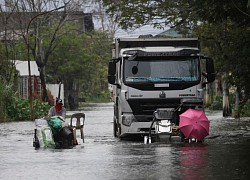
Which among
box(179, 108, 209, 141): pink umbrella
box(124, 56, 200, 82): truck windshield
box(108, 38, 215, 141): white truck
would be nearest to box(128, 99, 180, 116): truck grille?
box(108, 38, 215, 141): white truck

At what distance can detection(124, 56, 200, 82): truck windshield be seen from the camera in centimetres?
2342

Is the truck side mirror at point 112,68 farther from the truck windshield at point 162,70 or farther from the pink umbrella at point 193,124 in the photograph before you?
the pink umbrella at point 193,124

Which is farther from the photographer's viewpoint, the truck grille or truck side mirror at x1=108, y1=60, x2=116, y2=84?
truck side mirror at x1=108, y1=60, x2=116, y2=84

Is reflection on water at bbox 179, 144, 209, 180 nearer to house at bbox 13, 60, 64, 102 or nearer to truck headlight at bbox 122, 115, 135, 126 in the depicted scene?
truck headlight at bbox 122, 115, 135, 126

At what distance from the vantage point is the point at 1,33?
57125mm

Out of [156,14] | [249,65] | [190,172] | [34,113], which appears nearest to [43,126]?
[249,65]

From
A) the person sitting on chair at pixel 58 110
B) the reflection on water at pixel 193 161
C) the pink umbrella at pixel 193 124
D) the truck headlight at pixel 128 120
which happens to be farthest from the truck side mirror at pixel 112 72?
the reflection on water at pixel 193 161

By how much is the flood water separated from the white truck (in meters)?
1.05

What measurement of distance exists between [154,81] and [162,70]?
466mm

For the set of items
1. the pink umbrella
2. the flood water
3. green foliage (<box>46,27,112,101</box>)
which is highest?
green foliage (<box>46,27,112,101</box>)

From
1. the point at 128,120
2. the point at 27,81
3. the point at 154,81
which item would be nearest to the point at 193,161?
the point at 154,81

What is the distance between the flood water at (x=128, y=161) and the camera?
44.4 feet

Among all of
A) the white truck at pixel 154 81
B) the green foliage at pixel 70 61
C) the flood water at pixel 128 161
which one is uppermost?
the green foliage at pixel 70 61

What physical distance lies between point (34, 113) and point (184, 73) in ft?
70.5
